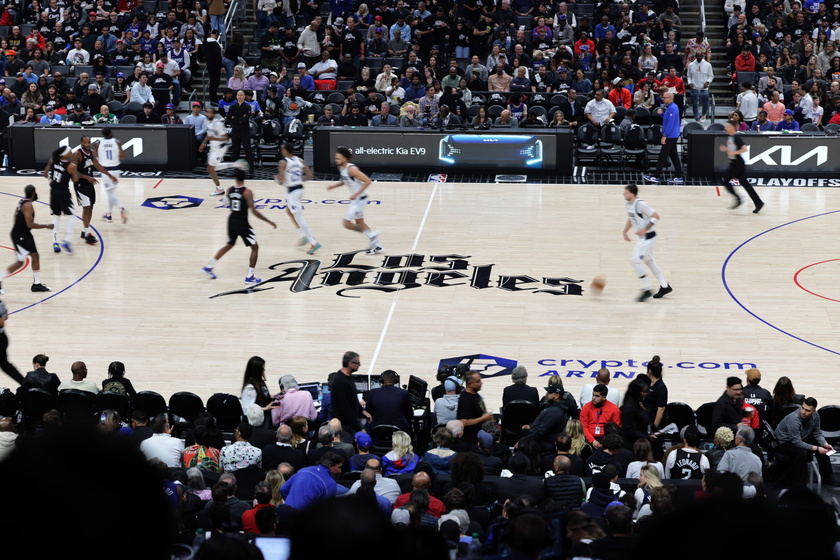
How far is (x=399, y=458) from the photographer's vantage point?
10.1 m

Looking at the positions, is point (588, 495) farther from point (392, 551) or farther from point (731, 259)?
point (731, 259)

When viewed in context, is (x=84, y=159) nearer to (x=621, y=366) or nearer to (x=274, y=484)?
(x=621, y=366)

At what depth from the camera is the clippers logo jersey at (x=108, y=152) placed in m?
22.0

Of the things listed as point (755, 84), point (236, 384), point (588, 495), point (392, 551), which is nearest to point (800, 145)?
point (755, 84)

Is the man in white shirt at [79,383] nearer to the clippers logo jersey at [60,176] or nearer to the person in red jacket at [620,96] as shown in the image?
the clippers logo jersey at [60,176]

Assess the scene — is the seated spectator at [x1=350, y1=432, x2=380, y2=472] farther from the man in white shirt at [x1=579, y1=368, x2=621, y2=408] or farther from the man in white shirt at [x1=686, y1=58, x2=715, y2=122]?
the man in white shirt at [x1=686, y1=58, x2=715, y2=122]

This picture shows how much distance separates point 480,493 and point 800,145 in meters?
18.2

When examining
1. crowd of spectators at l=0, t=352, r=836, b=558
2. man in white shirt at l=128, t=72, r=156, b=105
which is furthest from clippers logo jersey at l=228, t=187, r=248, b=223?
man in white shirt at l=128, t=72, r=156, b=105

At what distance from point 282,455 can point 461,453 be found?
1.86 m

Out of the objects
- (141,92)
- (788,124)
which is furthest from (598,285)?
(141,92)

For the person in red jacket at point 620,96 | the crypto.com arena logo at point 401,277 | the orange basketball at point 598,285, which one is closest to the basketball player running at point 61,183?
the crypto.com arena logo at point 401,277

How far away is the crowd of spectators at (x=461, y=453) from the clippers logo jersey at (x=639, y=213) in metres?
3.97

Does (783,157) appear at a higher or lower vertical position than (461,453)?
higher

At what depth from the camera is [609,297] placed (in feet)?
56.8
